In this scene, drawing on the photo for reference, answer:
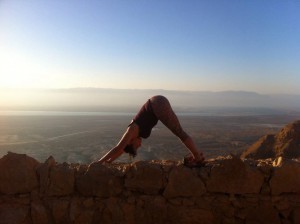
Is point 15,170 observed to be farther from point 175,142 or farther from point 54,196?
point 175,142

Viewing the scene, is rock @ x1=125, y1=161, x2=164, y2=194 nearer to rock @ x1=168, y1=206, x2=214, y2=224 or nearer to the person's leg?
rock @ x1=168, y1=206, x2=214, y2=224

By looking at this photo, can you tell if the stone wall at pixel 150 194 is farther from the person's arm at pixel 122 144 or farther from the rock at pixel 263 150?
the rock at pixel 263 150

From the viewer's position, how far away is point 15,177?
4.61m

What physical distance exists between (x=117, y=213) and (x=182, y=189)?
0.82m

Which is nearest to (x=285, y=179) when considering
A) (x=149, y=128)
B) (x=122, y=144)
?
(x=149, y=128)

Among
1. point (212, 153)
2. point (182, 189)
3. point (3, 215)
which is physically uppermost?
point (182, 189)

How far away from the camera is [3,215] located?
4523mm

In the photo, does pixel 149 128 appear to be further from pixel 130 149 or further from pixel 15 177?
pixel 15 177

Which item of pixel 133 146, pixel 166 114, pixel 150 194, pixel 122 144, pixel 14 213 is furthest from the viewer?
pixel 133 146

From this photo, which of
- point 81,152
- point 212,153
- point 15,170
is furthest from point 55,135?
point 15,170

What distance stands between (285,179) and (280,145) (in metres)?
6.58

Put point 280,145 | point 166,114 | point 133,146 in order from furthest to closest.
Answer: point 280,145 → point 133,146 → point 166,114

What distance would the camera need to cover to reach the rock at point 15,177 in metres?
4.61

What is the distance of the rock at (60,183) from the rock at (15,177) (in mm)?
186
